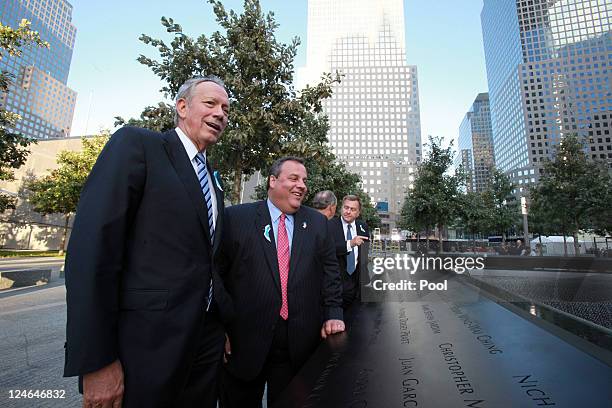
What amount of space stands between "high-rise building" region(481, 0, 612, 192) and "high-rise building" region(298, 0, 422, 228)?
3558 cm

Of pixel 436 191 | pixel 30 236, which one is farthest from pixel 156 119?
pixel 30 236

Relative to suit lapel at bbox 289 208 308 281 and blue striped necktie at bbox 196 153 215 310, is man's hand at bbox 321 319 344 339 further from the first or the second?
blue striped necktie at bbox 196 153 215 310

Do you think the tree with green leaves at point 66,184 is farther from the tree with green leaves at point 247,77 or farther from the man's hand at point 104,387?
the man's hand at point 104,387

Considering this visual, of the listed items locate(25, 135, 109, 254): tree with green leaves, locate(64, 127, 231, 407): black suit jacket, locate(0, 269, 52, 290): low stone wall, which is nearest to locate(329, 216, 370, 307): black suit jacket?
locate(64, 127, 231, 407): black suit jacket

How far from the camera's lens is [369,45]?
124 m

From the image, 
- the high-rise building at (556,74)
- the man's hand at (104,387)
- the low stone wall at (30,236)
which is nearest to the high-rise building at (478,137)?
the high-rise building at (556,74)

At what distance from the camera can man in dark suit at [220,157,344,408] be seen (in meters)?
1.99

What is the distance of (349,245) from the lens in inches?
157

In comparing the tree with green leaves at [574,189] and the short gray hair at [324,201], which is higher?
the tree with green leaves at [574,189]

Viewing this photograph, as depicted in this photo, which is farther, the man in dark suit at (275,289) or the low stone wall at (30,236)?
the low stone wall at (30,236)

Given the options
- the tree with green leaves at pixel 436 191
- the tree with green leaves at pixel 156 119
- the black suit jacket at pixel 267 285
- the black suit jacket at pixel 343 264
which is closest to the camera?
the black suit jacket at pixel 267 285

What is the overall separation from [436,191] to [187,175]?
22686 mm

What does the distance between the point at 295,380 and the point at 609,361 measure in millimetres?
2011

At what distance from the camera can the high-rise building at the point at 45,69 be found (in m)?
116
